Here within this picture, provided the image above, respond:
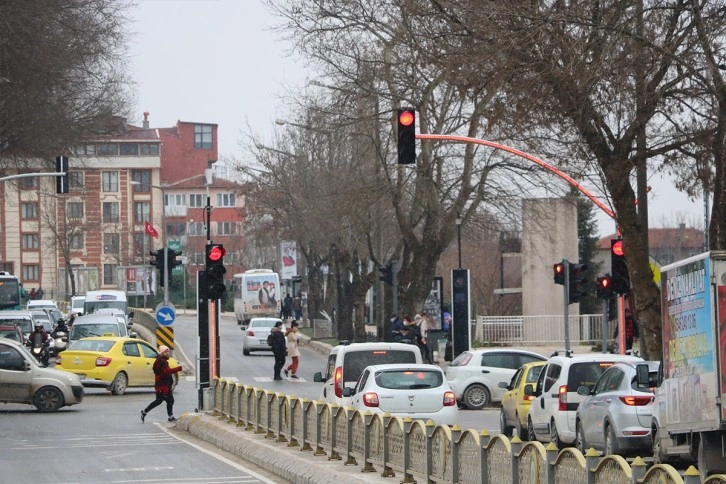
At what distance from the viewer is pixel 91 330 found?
48250mm

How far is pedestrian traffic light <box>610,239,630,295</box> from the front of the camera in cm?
3045

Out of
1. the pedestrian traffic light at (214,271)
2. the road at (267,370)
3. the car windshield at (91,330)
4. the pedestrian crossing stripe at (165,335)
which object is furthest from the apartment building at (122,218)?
the pedestrian traffic light at (214,271)

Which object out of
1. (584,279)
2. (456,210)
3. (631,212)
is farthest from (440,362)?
(631,212)

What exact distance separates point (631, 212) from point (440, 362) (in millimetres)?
21696

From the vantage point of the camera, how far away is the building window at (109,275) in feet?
449

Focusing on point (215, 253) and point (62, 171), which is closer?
point (215, 253)

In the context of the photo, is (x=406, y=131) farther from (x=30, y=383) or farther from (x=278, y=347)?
(x=278, y=347)

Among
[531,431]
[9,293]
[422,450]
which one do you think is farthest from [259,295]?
[422,450]

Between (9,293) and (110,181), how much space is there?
7293 centimetres

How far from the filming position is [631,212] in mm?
28156

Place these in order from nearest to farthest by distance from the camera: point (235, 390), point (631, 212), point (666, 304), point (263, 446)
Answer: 1. point (666, 304)
2. point (263, 446)
3. point (235, 390)
4. point (631, 212)

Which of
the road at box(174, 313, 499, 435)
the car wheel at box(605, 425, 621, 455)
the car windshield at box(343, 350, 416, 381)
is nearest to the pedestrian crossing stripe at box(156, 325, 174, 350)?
the road at box(174, 313, 499, 435)

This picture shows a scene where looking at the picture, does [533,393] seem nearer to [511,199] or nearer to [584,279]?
[584,279]

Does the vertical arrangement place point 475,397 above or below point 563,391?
below
